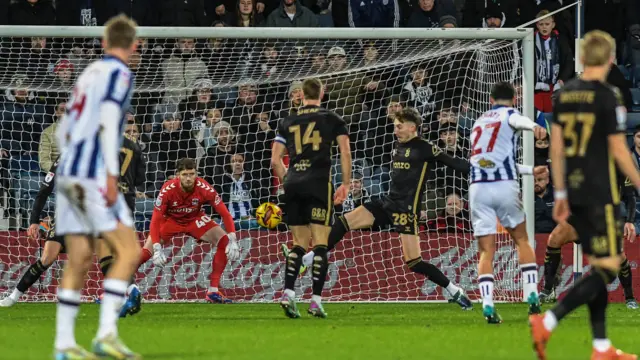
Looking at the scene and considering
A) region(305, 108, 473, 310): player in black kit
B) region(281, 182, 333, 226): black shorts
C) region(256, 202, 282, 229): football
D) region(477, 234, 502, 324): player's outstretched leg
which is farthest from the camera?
region(256, 202, 282, 229): football

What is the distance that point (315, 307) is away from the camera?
1091 cm

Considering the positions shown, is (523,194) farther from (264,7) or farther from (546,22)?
(264,7)

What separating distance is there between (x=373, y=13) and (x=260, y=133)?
3.17 m

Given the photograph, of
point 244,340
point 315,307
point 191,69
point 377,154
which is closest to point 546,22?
point 377,154

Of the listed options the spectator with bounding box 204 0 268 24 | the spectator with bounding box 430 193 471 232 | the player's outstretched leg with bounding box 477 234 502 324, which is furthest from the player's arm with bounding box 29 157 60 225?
the spectator with bounding box 204 0 268 24

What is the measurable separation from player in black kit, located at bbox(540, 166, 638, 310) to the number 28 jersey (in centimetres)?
332

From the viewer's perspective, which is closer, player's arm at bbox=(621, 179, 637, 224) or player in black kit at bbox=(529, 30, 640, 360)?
player in black kit at bbox=(529, 30, 640, 360)

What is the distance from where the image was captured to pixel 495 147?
10094 millimetres

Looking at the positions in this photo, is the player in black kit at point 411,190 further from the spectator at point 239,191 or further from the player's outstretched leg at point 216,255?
the spectator at point 239,191

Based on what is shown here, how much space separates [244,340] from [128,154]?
321 cm

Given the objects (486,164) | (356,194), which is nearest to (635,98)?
(356,194)

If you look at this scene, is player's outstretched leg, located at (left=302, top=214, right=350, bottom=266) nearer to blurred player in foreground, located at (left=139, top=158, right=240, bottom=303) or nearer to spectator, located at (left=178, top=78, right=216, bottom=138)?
blurred player in foreground, located at (left=139, top=158, right=240, bottom=303)

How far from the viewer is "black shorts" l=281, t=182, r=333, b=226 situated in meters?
10.7

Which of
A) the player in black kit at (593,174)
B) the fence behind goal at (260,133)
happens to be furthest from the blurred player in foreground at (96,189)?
the fence behind goal at (260,133)
